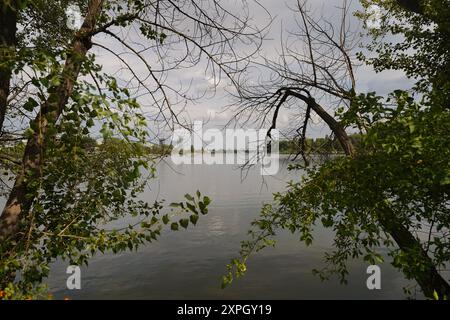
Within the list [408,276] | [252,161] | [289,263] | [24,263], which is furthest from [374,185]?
[289,263]

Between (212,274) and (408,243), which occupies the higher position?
(408,243)

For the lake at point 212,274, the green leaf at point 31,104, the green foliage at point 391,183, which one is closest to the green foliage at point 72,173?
the green leaf at point 31,104

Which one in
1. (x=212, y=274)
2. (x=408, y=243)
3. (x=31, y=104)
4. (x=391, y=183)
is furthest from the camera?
(x=212, y=274)

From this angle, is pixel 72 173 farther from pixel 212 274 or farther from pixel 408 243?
pixel 212 274

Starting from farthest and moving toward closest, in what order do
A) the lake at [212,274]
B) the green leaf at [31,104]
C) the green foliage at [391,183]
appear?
the lake at [212,274] < the green foliage at [391,183] < the green leaf at [31,104]

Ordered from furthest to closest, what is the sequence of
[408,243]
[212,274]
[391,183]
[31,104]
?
[212,274]
[408,243]
[391,183]
[31,104]

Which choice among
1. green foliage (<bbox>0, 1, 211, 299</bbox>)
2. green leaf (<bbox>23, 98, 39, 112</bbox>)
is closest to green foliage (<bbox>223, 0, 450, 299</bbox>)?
green foliage (<bbox>0, 1, 211, 299</bbox>)

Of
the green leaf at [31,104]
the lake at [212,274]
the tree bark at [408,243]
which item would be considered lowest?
the lake at [212,274]

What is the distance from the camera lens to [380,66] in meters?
12.1

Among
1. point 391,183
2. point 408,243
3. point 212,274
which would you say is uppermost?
point 391,183

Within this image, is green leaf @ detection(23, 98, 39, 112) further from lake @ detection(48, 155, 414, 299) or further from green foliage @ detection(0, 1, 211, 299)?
lake @ detection(48, 155, 414, 299)

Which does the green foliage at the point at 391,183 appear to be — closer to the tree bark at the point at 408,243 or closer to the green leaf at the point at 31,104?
the tree bark at the point at 408,243

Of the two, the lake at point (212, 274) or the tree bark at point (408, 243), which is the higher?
the tree bark at point (408, 243)

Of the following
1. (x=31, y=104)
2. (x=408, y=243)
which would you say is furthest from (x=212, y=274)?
(x=31, y=104)
